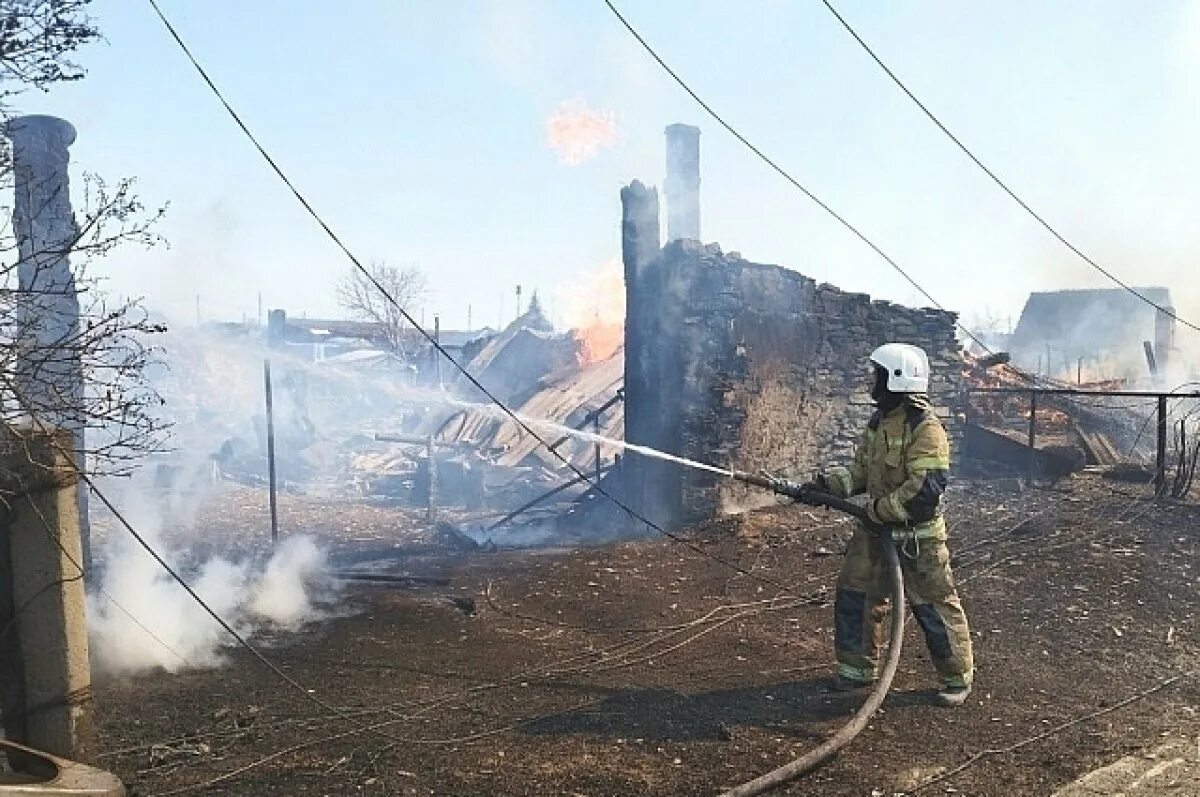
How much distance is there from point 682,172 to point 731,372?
459 centimetres

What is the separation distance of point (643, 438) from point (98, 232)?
8622mm

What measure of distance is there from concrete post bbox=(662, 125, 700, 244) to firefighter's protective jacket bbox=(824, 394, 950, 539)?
9.06m

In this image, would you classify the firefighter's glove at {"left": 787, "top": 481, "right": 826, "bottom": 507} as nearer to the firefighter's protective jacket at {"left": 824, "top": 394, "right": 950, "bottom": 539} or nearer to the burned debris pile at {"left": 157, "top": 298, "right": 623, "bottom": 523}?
the firefighter's protective jacket at {"left": 824, "top": 394, "right": 950, "bottom": 539}

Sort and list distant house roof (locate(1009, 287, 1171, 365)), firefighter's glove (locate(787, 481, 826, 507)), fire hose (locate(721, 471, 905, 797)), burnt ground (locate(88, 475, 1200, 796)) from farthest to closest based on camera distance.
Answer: distant house roof (locate(1009, 287, 1171, 365)) → firefighter's glove (locate(787, 481, 826, 507)) → burnt ground (locate(88, 475, 1200, 796)) → fire hose (locate(721, 471, 905, 797))

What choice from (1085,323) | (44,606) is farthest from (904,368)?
(1085,323)

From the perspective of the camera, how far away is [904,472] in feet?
17.4

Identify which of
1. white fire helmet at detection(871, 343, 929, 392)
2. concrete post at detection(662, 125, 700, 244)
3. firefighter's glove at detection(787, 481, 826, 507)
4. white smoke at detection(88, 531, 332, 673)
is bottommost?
white smoke at detection(88, 531, 332, 673)

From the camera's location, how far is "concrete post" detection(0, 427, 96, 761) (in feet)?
13.3

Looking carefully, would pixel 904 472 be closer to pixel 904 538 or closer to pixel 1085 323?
pixel 904 538

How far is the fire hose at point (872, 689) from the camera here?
3990 mm

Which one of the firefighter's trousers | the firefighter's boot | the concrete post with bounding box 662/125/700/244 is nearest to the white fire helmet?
the firefighter's trousers

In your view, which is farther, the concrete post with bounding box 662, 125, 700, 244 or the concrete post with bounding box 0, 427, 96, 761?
the concrete post with bounding box 662, 125, 700, 244

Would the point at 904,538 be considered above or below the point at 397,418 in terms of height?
above

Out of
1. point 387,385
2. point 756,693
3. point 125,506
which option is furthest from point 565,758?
point 387,385
